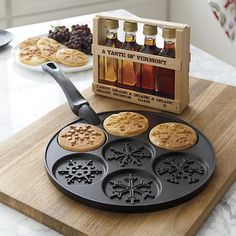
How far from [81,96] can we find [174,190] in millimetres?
426

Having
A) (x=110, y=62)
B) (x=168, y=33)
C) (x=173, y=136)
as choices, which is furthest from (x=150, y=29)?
(x=173, y=136)

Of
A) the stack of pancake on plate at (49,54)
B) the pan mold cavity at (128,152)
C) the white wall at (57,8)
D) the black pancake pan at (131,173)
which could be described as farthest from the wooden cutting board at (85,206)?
the white wall at (57,8)

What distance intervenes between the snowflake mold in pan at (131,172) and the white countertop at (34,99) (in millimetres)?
72

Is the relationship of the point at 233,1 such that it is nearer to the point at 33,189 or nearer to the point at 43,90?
the point at 43,90

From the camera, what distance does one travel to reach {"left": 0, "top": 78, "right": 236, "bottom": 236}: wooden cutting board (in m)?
0.99

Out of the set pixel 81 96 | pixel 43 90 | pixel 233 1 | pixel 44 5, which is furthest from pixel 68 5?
pixel 81 96

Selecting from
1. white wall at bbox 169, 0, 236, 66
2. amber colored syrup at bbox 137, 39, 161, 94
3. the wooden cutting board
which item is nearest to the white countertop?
the wooden cutting board

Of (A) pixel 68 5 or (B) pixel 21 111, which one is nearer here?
(B) pixel 21 111

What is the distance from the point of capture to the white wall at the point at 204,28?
9.80ft

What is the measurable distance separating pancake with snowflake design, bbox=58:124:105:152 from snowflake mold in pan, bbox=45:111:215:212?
11 mm

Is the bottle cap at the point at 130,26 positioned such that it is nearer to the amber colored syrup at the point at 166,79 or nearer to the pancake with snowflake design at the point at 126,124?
the amber colored syrup at the point at 166,79

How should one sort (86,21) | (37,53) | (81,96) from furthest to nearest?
(86,21), (37,53), (81,96)

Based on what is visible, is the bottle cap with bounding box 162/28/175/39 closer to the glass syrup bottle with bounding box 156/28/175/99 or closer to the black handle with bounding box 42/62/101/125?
the glass syrup bottle with bounding box 156/28/175/99

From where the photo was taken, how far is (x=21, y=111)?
4.80 feet
